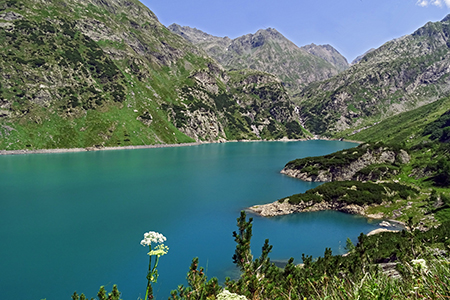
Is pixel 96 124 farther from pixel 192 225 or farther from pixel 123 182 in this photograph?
pixel 192 225

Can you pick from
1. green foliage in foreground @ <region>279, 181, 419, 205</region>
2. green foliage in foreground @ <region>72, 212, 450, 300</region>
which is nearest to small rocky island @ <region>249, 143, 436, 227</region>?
green foliage in foreground @ <region>279, 181, 419, 205</region>

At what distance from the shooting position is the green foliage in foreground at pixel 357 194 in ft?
169

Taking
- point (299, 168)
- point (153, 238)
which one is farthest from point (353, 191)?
point (153, 238)

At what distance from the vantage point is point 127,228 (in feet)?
126

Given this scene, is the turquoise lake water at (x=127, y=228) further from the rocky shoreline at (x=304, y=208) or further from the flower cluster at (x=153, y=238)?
the flower cluster at (x=153, y=238)

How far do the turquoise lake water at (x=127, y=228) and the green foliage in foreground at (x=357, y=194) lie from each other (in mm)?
4504

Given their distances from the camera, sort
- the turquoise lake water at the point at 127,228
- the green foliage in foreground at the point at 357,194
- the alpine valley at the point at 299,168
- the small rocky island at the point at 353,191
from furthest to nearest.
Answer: the green foliage in foreground at the point at 357,194
the small rocky island at the point at 353,191
the turquoise lake water at the point at 127,228
the alpine valley at the point at 299,168

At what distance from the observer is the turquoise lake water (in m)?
26.3

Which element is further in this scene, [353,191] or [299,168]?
[299,168]

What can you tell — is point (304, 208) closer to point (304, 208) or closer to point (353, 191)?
point (304, 208)

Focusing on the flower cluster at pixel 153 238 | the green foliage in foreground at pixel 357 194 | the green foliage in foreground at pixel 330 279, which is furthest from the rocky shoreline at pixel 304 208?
the flower cluster at pixel 153 238

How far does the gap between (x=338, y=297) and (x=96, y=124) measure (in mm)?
182589

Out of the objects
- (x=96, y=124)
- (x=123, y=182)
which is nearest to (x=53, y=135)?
(x=96, y=124)

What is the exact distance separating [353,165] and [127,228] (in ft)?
229
